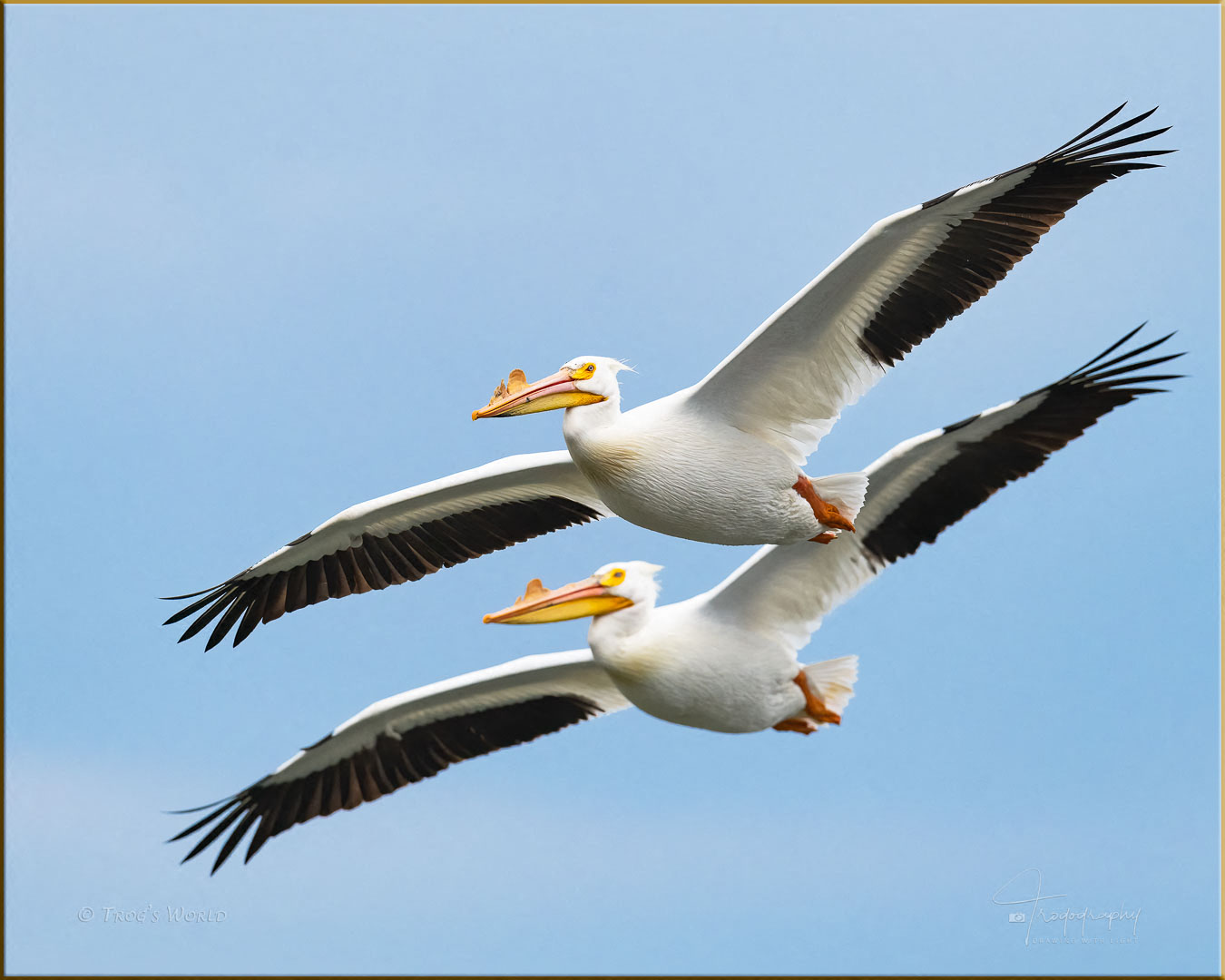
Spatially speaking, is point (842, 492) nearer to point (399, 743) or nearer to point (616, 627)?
point (616, 627)

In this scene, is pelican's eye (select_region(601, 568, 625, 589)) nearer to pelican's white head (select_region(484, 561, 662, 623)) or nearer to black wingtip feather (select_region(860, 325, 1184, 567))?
pelican's white head (select_region(484, 561, 662, 623))

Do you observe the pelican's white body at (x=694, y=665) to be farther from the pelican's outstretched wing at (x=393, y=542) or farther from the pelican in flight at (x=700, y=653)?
the pelican's outstretched wing at (x=393, y=542)

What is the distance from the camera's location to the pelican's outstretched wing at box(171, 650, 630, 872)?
11.6 meters

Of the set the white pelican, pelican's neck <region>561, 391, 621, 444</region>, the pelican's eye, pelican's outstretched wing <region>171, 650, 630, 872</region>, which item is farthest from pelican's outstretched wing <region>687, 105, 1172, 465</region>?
pelican's outstretched wing <region>171, 650, 630, 872</region>

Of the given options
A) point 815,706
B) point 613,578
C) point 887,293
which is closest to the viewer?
point 887,293

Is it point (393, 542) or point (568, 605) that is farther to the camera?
point (393, 542)

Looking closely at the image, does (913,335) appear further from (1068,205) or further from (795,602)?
(795,602)

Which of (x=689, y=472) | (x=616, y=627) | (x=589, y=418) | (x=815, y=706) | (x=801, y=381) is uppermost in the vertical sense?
(x=589, y=418)

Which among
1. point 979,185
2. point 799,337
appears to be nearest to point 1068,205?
point 979,185

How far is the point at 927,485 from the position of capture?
10930 mm

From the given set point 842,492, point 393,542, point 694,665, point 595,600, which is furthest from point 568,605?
point 393,542

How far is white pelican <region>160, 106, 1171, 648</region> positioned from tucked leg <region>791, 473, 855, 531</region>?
10 millimetres

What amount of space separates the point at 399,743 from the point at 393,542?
148 centimetres

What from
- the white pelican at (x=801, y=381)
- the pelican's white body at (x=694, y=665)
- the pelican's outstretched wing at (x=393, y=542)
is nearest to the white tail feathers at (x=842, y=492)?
the white pelican at (x=801, y=381)
